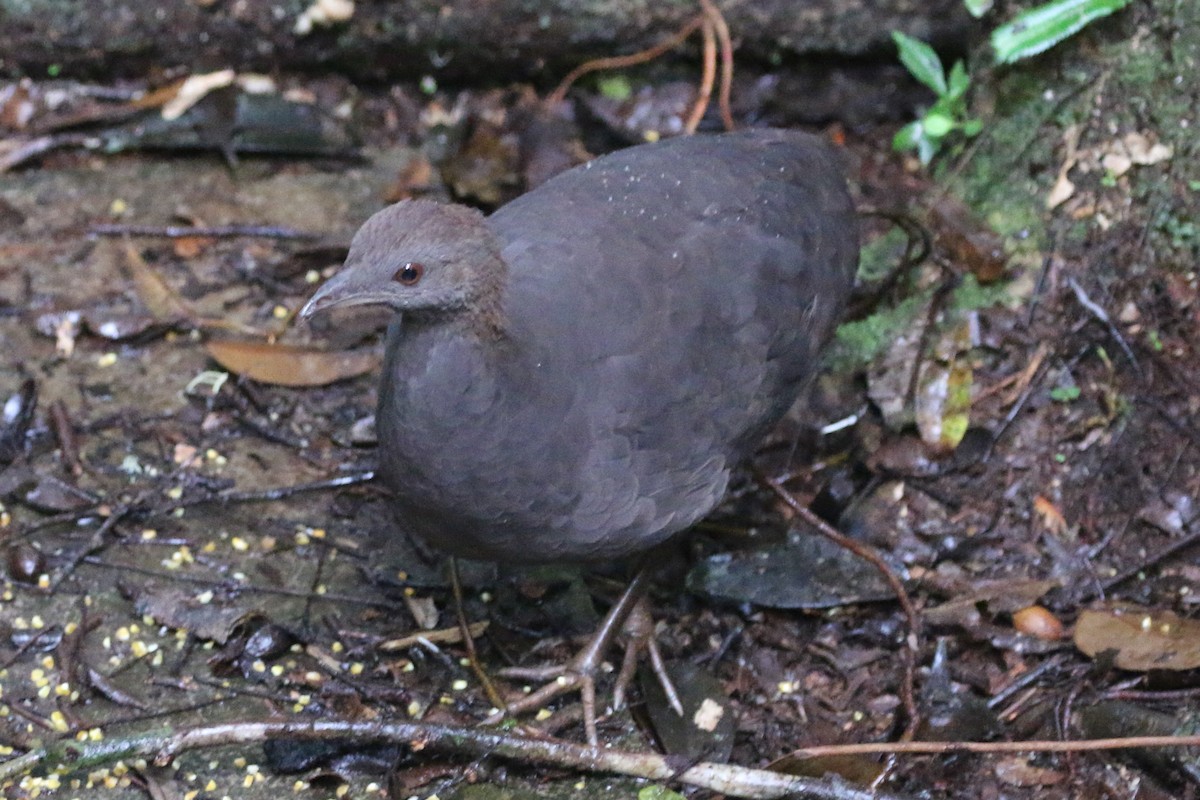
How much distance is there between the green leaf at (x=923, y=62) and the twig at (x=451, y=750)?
274 centimetres

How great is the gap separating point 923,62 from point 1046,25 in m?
0.67

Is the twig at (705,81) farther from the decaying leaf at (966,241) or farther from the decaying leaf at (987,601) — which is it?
the decaying leaf at (987,601)

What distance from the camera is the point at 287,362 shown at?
4.51 metres

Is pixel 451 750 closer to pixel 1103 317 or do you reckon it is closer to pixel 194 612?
pixel 194 612

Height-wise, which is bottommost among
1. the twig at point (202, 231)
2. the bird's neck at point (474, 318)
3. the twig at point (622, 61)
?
the twig at point (202, 231)

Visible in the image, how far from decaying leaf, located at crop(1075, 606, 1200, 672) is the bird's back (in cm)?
113

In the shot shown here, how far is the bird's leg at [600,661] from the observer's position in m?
3.71

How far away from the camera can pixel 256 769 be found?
3.31 metres

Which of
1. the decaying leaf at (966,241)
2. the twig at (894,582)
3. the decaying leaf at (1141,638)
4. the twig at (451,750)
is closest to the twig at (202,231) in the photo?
the twig at (894,582)

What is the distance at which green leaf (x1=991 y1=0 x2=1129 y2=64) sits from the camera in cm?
413

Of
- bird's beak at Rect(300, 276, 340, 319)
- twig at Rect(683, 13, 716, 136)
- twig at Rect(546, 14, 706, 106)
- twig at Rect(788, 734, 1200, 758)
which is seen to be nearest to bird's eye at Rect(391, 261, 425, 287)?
bird's beak at Rect(300, 276, 340, 319)

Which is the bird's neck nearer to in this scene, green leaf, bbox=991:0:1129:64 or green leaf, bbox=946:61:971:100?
green leaf, bbox=991:0:1129:64

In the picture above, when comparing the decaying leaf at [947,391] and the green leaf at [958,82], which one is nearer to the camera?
the decaying leaf at [947,391]

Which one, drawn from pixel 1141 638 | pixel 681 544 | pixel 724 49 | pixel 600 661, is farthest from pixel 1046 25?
pixel 600 661
